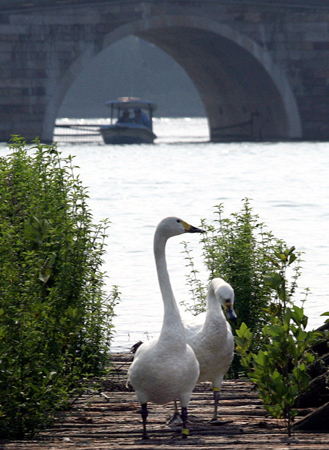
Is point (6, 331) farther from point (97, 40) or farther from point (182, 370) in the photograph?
point (97, 40)

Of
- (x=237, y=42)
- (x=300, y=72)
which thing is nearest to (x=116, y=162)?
(x=237, y=42)

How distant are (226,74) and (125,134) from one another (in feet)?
18.4

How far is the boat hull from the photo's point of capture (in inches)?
1727

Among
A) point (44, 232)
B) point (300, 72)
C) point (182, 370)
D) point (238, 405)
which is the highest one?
point (300, 72)

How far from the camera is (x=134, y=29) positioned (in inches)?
1508

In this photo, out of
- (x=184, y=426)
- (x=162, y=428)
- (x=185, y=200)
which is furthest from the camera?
(x=185, y=200)

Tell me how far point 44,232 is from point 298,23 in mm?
38321

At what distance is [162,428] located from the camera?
5.66 metres

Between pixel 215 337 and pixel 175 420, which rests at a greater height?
pixel 215 337

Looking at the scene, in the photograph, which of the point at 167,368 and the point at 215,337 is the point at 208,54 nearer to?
the point at 215,337

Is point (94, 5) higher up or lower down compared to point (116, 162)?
higher up

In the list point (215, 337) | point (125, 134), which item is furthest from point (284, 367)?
point (125, 134)

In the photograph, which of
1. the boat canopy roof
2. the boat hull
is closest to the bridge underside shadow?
the boat canopy roof

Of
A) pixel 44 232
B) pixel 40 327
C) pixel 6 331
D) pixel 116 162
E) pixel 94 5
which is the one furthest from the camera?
pixel 94 5
